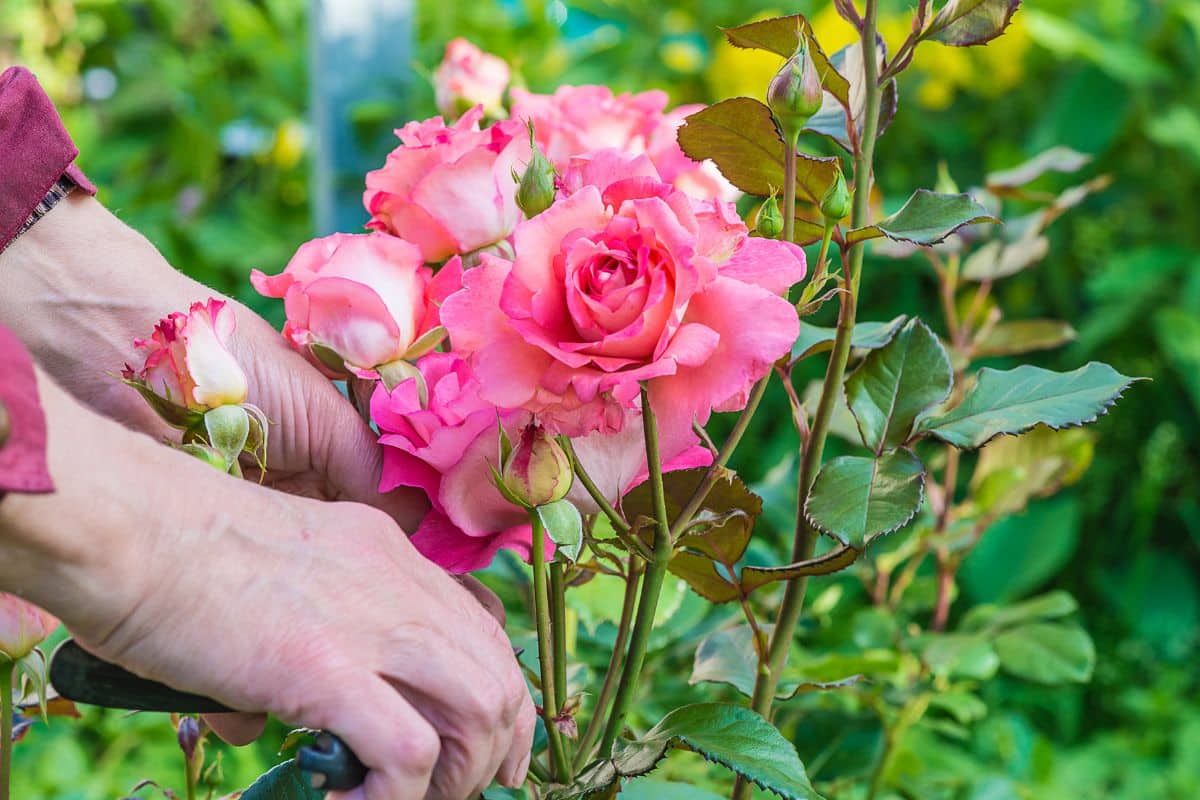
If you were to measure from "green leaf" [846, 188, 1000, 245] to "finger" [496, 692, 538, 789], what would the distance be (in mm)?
253

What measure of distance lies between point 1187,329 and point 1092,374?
1.60 m

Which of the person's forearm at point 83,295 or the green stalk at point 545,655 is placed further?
the person's forearm at point 83,295

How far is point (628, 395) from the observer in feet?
1.55

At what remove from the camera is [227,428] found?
537 mm

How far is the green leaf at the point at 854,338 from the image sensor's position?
2.10ft

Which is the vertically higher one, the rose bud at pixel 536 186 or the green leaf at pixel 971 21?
the green leaf at pixel 971 21

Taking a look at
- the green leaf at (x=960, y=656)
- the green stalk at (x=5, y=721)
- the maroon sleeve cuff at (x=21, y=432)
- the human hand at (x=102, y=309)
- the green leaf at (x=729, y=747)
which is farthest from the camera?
the green leaf at (x=960, y=656)

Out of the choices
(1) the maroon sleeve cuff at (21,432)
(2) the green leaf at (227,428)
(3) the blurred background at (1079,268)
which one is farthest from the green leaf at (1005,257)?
(3) the blurred background at (1079,268)

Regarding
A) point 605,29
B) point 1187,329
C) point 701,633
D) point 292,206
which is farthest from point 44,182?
point 292,206

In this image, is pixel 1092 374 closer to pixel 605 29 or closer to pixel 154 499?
pixel 154 499

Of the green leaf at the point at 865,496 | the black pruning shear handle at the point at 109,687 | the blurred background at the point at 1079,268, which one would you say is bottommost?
the blurred background at the point at 1079,268

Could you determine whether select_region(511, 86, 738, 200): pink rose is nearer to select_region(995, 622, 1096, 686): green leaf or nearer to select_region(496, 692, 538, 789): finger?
select_region(496, 692, 538, 789): finger

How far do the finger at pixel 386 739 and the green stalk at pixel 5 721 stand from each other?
0.23 m

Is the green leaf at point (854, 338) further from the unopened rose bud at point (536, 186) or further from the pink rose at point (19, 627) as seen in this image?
the pink rose at point (19, 627)
